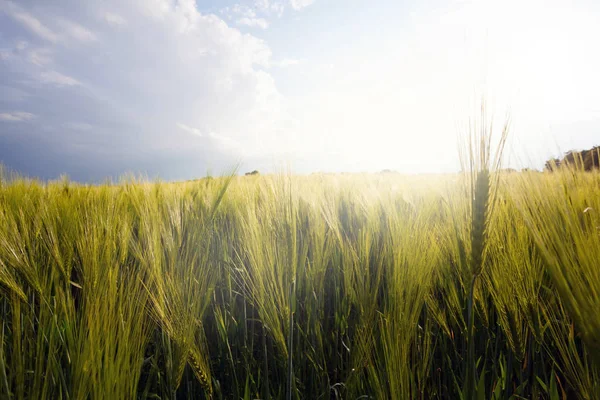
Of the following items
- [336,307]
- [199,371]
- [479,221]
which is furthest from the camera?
[336,307]

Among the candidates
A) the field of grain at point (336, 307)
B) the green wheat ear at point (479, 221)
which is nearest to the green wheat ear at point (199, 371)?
the field of grain at point (336, 307)

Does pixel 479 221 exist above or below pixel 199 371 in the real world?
above

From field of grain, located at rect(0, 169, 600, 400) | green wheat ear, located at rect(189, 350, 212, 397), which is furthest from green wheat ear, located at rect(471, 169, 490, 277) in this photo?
green wheat ear, located at rect(189, 350, 212, 397)

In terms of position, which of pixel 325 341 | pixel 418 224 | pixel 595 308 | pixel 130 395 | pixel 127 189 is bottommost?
pixel 325 341

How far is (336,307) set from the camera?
139 centimetres

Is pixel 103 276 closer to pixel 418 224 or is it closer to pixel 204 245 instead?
pixel 204 245

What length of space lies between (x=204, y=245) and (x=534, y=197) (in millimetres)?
1345

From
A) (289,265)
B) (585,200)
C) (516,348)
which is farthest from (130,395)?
(585,200)

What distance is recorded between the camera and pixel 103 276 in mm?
1105

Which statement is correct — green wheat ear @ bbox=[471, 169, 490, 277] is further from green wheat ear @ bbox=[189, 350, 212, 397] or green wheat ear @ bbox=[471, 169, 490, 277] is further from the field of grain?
green wheat ear @ bbox=[189, 350, 212, 397]

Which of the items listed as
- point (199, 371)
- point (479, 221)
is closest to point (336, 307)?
point (199, 371)

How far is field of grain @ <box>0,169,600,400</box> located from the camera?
77 cm

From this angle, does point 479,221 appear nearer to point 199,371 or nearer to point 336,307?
point 336,307

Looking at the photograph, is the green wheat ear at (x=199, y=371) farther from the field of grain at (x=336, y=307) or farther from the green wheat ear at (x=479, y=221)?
the green wheat ear at (x=479, y=221)
